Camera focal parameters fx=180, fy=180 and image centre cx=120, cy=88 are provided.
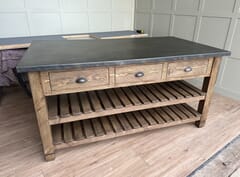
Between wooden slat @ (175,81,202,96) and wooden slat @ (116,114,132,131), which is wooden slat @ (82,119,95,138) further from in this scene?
wooden slat @ (175,81,202,96)

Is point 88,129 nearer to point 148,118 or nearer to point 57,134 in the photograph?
point 57,134

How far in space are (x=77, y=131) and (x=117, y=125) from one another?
35 centimetres

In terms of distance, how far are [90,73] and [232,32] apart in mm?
1952

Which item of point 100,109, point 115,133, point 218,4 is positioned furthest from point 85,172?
point 218,4

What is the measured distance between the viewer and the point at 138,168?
1.40m

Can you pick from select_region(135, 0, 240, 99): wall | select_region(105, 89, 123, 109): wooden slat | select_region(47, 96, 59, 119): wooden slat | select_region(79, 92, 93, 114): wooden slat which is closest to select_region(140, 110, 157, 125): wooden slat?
select_region(105, 89, 123, 109): wooden slat

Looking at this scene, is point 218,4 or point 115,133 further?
point 218,4

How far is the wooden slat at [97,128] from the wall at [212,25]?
1.87 meters

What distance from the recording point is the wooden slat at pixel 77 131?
57.7 inches

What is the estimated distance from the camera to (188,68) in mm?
1485

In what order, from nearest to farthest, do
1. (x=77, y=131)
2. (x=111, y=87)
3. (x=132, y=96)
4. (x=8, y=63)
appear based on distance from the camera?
(x=111, y=87) → (x=77, y=131) → (x=132, y=96) → (x=8, y=63)

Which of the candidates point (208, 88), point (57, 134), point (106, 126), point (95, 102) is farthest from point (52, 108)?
point (208, 88)

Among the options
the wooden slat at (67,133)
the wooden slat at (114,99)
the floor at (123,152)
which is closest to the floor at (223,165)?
the floor at (123,152)

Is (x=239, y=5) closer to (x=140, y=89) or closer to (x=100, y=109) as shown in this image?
(x=140, y=89)
